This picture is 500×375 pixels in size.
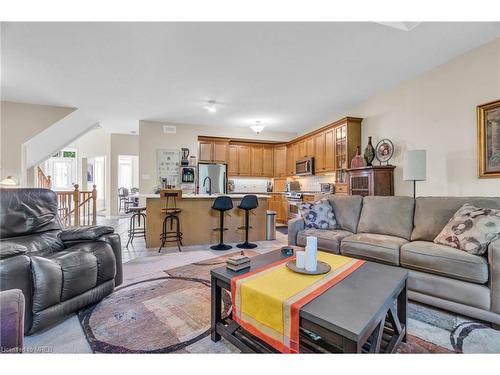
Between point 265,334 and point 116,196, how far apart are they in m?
8.18

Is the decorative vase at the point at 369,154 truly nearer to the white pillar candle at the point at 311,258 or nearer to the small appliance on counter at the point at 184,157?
the white pillar candle at the point at 311,258

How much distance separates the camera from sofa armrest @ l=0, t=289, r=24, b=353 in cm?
103

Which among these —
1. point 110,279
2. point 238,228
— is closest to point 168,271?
point 110,279

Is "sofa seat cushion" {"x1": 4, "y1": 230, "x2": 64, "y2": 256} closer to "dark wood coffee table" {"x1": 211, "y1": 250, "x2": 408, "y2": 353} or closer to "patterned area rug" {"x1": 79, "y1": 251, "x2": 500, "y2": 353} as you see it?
"patterned area rug" {"x1": 79, "y1": 251, "x2": 500, "y2": 353}

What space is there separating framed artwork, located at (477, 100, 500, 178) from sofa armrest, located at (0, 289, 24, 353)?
4.23 m

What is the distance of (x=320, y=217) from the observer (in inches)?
134

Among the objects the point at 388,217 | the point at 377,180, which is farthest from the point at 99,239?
the point at 377,180

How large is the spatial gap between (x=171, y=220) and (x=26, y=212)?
2.08 meters

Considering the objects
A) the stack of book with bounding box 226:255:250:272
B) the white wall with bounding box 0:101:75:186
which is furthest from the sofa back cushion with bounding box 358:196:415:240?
the white wall with bounding box 0:101:75:186

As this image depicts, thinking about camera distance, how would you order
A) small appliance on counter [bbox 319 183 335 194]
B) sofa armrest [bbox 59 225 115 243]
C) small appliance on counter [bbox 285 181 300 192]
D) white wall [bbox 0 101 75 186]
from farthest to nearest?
small appliance on counter [bbox 285 181 300 192] < small appliance on counter [bbox 319 183 335 194] < white wall [bbox 0 101 75 186] < sofa armrest [bbox 59 225 115 243]

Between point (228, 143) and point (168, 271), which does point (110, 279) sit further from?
point (228, 143)

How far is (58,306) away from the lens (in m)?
1.79
